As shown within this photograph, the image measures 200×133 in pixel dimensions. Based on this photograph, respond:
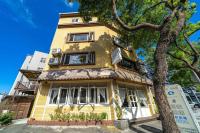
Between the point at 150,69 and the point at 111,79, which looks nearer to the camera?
the point at 111,79

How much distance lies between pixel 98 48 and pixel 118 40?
3106 millimetres

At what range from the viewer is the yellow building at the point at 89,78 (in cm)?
951

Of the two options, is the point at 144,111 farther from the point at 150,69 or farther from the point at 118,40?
the point at 150,69

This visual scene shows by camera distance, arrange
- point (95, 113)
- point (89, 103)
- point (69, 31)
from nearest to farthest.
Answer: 1. point (95, 113)
2. point (89, 103)
3. point (69, 31)

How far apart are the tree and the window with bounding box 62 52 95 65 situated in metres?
3.65

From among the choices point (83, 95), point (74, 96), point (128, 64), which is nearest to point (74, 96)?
point (74, 96)

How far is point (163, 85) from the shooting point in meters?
5.87

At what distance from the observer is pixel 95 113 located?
29.4 feet

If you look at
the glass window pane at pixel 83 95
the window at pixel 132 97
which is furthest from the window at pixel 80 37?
the window at pixel 132 97

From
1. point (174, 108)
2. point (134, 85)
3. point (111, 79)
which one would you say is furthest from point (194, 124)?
point (134, 85)

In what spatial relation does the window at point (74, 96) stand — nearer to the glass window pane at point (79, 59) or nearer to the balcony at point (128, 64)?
the glass window pane at point (79, 59)

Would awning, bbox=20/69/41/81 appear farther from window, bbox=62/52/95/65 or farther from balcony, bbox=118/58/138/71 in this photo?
balcony, bbox=118/58/138/71

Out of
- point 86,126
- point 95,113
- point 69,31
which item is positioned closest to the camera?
point 86,126

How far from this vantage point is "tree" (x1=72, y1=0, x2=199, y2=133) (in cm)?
575
